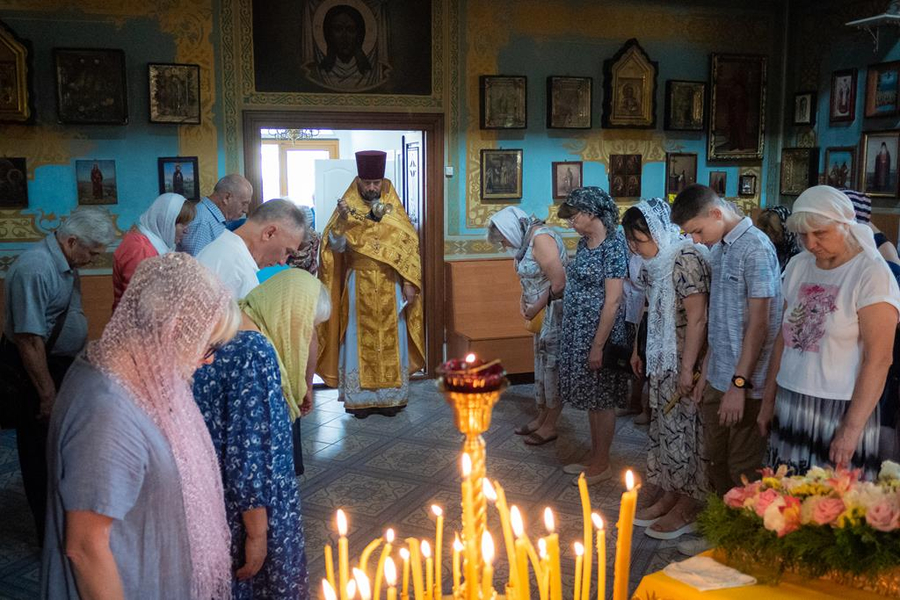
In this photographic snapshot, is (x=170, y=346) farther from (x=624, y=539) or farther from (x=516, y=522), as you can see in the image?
(x=624, y=539)

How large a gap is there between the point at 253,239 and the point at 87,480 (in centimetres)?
200

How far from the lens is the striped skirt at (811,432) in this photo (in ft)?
10.4

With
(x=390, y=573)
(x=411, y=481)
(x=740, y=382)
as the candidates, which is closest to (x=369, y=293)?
(x=411, y=481)

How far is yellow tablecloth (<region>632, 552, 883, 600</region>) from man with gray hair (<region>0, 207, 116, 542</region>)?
119 inches

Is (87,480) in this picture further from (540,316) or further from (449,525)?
(540,316)

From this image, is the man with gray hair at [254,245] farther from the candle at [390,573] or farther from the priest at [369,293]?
the priest at [369,293]

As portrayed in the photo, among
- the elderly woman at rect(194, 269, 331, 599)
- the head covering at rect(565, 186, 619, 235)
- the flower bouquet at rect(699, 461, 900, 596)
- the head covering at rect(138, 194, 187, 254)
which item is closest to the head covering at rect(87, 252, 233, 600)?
the elderly woman at rect(194, 269, 331, 599)

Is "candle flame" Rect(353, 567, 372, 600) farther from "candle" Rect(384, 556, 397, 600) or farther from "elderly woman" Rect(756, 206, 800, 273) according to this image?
"elderly woman" Rect(756, 206, 800, 273)

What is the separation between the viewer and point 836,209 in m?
3.03

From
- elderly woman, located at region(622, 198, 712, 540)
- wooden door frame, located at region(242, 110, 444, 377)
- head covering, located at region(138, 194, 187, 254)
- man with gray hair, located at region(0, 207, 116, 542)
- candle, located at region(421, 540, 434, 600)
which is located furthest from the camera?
wooden door frame, located at region(242, 110, 444, 377)

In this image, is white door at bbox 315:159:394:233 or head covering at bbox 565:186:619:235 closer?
head covering at bbox 565:186:619:235

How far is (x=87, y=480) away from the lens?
182 centimetres

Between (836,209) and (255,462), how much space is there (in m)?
2.27

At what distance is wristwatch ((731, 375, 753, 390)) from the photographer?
372 cm
